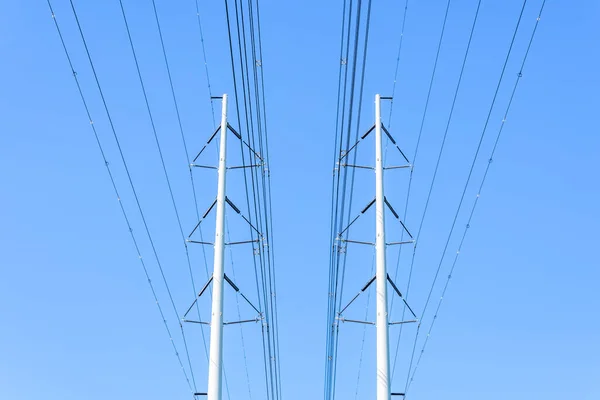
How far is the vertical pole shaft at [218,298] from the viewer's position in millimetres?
26594

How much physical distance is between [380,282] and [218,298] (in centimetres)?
646

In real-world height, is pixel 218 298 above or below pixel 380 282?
below

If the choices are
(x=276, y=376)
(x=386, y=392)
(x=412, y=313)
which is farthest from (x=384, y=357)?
(x=276, y=376)

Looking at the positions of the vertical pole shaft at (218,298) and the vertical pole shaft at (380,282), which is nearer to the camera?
the vertical pole shaft at (218,298)

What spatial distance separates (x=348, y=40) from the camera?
Answer: 2419 cm

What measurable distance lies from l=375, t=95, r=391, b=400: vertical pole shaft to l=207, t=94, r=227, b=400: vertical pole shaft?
547 cm

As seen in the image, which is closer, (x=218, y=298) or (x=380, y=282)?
(x=218, y=298)

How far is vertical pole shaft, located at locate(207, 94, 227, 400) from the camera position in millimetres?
26594

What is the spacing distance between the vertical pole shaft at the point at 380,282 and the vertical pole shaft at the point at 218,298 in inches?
215

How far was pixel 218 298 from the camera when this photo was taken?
1126 inches

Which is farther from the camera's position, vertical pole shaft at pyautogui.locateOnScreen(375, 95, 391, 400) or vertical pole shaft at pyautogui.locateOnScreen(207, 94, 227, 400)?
vertical pole shaft at pyautogui.locateOnScreen(375, 95, 391, 400)

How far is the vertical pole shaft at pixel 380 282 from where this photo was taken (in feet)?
96.0

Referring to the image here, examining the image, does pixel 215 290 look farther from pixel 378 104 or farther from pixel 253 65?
pixel 378 104

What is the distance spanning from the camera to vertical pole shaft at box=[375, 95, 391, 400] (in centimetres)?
2927
